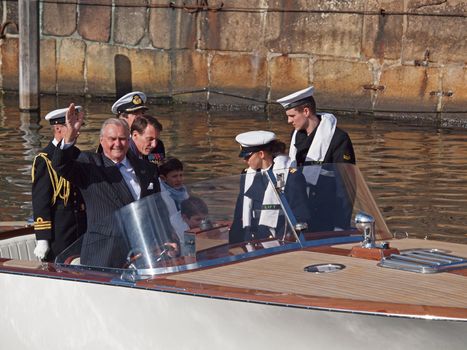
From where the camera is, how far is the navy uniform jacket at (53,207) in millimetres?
7250

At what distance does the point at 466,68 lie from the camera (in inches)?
625

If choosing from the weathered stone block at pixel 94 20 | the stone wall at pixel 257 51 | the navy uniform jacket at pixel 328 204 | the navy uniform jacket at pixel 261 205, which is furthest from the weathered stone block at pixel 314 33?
the navy uniform jacket at pixel 261 205

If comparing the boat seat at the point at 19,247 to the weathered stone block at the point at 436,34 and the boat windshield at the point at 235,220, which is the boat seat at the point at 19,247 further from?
the weathered stone block at the point at 436,34

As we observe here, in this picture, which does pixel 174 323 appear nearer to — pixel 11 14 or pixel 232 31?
pixel 232 31

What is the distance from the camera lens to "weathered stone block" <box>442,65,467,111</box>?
15.9m

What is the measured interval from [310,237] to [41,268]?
149 centimetres

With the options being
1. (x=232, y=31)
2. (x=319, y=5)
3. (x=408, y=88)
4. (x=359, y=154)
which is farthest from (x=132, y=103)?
(x=232, y=31)

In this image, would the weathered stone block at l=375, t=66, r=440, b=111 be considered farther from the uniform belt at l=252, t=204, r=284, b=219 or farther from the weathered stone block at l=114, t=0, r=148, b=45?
the uniform belt at l=252, t=204, r=284, b=219

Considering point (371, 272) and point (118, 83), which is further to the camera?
point (118, 83)

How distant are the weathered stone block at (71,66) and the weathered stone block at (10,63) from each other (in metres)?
0.76

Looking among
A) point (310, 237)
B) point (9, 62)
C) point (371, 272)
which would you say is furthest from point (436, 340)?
point (9, 62)

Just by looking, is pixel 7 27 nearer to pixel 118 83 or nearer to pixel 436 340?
pixel 118 83

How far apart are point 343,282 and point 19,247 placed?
270cm

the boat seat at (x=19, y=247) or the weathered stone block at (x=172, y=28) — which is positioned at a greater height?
the weathered stone block at (x=172, y=28)
